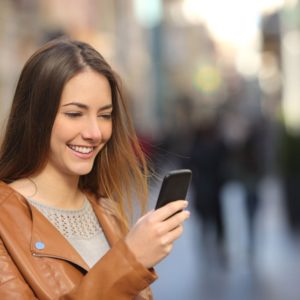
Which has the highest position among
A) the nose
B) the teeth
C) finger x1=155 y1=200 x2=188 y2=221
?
the nose

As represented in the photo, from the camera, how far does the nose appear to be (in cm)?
224

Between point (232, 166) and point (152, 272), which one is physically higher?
point (152, 272)

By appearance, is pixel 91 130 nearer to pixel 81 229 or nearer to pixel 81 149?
pixel 81 149

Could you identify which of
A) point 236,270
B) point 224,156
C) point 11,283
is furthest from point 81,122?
point 224,156

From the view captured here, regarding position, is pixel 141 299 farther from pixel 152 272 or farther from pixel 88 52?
pixel 88 52

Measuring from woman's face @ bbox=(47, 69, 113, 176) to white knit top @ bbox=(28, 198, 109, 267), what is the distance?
129mm

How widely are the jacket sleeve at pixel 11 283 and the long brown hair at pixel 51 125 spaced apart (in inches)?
12.6

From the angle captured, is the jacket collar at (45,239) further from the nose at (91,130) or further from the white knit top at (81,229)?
the nose at (91,130)

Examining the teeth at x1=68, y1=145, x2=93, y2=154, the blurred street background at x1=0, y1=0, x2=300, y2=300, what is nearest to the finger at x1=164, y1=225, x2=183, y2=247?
the teeth at x1=68, y1=145, x2=93, y2=154

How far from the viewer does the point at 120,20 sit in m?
31.5

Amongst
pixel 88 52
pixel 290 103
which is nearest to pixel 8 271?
pixel 88 52

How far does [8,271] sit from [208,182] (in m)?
7.95

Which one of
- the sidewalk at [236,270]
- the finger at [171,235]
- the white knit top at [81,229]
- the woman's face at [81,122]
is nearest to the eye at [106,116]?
the woman's face at [81,122]

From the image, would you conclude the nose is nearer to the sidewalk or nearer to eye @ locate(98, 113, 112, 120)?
eye @ locate(98, 113, 112, 120)
